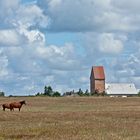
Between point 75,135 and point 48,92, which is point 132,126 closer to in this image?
point 75,135

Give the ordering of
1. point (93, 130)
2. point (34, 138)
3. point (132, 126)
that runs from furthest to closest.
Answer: point (132, 126), point (93, 130), point (34, 138)

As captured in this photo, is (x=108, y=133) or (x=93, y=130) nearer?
(x=108, y=133)

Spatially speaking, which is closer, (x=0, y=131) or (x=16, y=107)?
(x=0, y=131)

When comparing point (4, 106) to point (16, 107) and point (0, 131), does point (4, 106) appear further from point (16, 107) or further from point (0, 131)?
point (0, 131)

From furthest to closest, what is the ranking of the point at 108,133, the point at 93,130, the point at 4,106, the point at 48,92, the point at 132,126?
the point at 48,92 < the point at 4,106 < the point at 132,126 < the point at 93,130 < the point at 108,133

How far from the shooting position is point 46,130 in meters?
31.3

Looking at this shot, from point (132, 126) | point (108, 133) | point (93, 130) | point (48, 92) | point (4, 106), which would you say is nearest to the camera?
point (108, 133)

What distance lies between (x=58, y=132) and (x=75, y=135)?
6.77 feet

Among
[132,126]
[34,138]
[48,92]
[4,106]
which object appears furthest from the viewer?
[48,92]

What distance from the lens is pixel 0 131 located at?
31.0 metres

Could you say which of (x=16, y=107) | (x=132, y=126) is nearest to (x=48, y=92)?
(x=16, y=107)

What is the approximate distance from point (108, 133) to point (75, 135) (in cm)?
192

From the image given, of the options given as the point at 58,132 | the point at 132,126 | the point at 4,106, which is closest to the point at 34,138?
the point at 58,132

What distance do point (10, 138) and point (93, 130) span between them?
556 centimetres
